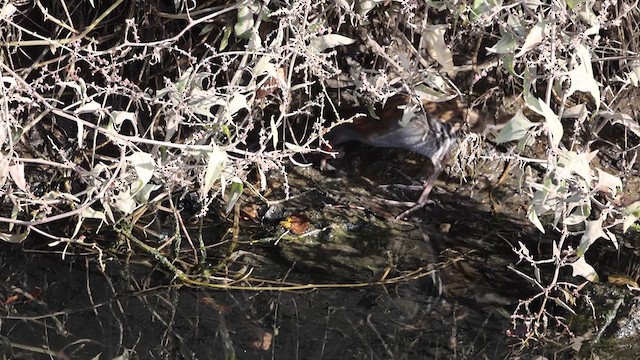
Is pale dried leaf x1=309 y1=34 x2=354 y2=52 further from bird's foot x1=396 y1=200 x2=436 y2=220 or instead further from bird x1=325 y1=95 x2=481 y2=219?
bird's foot x1=396 y1=200 x2=436 y2=220

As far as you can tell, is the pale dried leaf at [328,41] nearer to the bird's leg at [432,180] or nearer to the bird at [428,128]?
the bird at [428,128]

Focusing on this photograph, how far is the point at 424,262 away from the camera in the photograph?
349 centimetres

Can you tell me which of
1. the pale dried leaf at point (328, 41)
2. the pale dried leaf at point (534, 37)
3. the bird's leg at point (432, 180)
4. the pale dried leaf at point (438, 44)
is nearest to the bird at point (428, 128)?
the bird's leg at point (432, 180)

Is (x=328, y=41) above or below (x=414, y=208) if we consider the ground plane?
above

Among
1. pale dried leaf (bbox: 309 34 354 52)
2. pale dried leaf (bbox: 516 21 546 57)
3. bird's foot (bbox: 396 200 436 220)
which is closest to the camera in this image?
pale dried leaf (bbox: 516 21 546 57)

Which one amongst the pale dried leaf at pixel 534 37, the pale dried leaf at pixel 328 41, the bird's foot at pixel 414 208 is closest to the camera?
the pale dried leaf at pixel 534 37

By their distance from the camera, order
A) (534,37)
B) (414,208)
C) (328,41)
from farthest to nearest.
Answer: (414,208) < (328,41) < (534,37)

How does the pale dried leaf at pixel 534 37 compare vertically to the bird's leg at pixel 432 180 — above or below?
above

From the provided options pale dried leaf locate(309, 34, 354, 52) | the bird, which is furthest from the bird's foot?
pale dried leaf locate(309, 34, 354, 52)

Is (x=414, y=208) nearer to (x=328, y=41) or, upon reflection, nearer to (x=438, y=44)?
(x=438, y=44)

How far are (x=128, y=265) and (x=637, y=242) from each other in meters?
1.80

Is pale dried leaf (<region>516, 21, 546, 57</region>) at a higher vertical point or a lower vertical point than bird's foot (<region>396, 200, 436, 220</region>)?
higher

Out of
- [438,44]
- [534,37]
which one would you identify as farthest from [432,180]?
[534,37]

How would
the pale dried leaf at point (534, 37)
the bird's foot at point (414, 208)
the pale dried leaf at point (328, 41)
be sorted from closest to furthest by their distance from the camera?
the pale dried leaf at point (534, 37), the pale dried leaf at point (328, 41), the bird's foot at point (414, 208)
